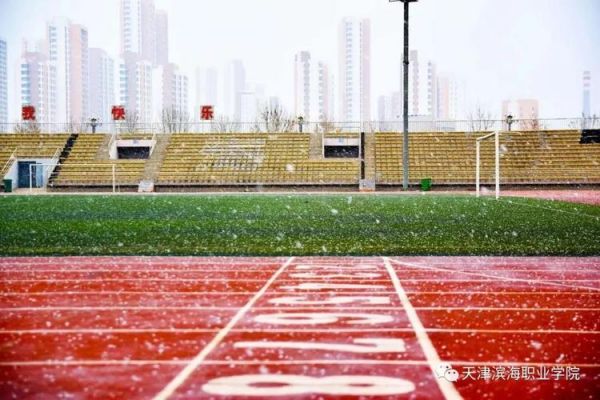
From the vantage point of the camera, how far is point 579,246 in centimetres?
1063

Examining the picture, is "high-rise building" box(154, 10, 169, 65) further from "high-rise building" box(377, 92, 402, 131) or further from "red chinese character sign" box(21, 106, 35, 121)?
"red chinese character sign" box(21, 106, 35, 121)

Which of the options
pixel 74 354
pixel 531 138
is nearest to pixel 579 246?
pixel 74 354

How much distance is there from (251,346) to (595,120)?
43913mm

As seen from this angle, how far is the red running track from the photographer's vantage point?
3.68 meters

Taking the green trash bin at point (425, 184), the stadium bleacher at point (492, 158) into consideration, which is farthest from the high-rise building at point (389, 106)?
the green trash bin at point (425, 184)

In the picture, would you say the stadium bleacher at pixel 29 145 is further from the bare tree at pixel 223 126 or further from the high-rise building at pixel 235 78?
the high-rise building at pixel 235 78

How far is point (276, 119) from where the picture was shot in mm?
67375

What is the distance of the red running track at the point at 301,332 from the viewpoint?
368 cm

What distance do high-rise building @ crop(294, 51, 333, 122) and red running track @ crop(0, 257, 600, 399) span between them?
339 feet

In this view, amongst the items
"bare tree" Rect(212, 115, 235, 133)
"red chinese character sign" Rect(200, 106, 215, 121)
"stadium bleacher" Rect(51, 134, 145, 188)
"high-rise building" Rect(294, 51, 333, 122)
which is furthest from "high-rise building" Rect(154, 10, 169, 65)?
"stadium bleacher" Rect(51, 134, 145, 188)

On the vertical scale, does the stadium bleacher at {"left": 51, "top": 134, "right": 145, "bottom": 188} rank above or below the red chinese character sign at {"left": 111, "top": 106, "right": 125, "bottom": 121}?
below

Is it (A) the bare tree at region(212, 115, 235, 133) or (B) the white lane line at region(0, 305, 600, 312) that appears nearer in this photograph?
(B) the white lane line at region(0, 305, 600, 312)

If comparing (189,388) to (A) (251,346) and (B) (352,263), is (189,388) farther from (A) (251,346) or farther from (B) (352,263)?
(B) (352,263)

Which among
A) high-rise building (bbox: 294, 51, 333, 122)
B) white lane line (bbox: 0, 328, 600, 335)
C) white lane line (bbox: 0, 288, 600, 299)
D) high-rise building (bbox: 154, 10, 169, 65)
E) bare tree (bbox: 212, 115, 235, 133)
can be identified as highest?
high-rise building (bbox: 154, 10, 169, 65)
